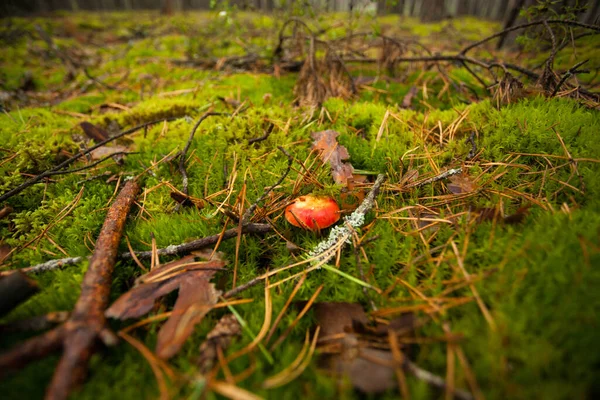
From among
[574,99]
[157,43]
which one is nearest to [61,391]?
[574,99]

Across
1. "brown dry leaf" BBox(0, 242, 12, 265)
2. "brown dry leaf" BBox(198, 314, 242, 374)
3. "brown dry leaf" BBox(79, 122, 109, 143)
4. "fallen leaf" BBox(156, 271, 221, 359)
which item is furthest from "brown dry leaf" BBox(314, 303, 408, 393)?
"brown dry leaf" BBox(79, 122, 109, 143)

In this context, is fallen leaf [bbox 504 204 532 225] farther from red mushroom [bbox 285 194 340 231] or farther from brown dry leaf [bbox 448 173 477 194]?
red mushroom [bbox 285 194 340 231]

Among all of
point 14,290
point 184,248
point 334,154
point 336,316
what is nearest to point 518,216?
point 336,316

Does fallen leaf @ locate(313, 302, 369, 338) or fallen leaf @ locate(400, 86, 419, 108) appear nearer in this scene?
fallen leaf @ locate(313, 302, 369, 338)

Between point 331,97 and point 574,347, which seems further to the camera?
point 331,97

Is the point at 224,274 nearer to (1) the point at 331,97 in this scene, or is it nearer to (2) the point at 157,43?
(1) the point at 331,97
